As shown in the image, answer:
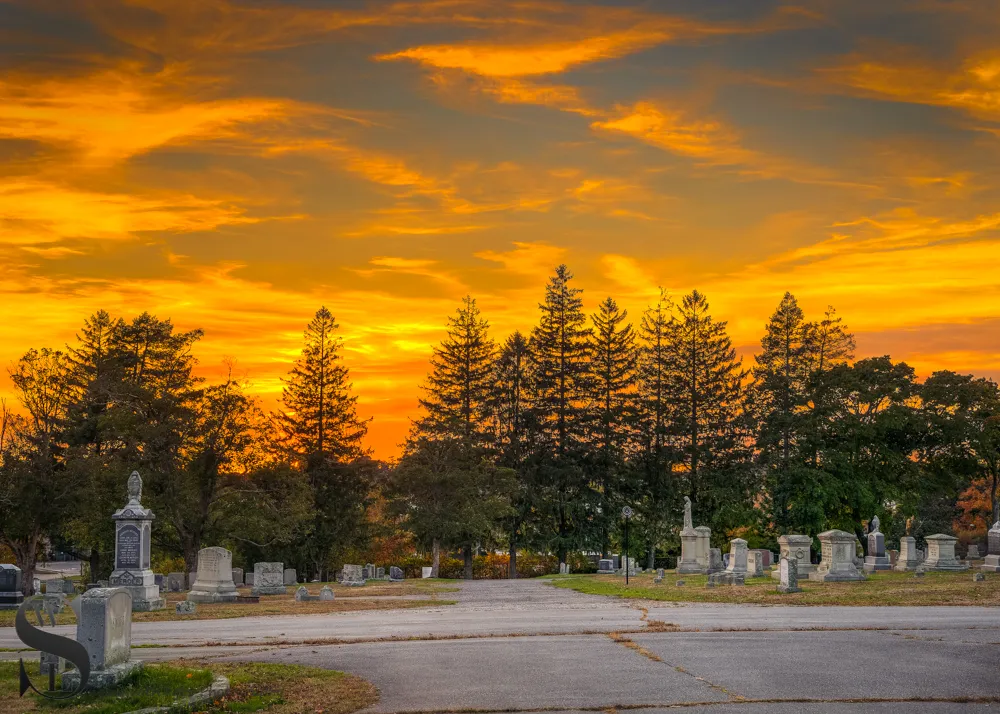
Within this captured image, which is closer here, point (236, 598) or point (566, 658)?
point (566, 658)

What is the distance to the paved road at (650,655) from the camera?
10742 millimetres

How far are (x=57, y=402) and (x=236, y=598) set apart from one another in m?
25.2

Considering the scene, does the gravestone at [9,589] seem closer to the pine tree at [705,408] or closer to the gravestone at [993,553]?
the gravestone at [993,553]

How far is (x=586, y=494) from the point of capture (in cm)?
6138

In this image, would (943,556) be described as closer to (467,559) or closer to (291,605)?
(291,605)

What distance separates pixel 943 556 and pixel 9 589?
31.5 meters

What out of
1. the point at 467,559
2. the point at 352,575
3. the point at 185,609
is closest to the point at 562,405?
the point at 467,559

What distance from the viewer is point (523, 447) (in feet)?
205

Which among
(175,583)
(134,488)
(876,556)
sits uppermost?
(134,488)

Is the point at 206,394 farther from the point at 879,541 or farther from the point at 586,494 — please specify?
the point at 879,541

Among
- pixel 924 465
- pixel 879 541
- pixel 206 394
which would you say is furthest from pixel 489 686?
pixel 924 465

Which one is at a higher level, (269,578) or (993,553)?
(993,553)

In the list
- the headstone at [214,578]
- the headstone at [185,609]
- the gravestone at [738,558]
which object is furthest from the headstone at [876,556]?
the headstone at [185,609]

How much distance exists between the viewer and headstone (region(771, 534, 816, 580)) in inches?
1239
